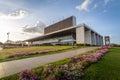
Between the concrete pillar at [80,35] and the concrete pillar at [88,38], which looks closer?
the concrete pillar at [80,35]

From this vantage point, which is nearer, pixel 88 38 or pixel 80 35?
pixel 80 35

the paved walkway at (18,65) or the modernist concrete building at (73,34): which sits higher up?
the modernist concrete building at (73,34)

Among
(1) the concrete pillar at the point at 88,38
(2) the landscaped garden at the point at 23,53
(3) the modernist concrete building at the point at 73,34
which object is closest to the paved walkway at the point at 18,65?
(2) the landscaped garden at the point at 23,53

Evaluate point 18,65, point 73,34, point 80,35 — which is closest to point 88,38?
point 80,35

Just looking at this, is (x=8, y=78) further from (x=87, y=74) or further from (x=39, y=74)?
→ (x=87, y=74)

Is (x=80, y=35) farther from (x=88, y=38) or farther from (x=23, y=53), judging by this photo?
(x=23, y=53)

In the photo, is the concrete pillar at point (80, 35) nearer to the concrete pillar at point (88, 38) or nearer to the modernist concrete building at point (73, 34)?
the modernist concrete building at point (73, 34)

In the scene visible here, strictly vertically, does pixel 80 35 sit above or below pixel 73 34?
below

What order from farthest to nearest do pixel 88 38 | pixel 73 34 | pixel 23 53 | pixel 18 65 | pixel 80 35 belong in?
pixel 73 34, pixel 88 38, pixel 80 35, pixel 23 53, pixel 18 65

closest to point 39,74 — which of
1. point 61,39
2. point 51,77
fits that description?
point 51,77

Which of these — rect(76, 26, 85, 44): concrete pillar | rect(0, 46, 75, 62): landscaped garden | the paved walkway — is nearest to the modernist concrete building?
rect(76, 26, 85, 44): concrete pillar

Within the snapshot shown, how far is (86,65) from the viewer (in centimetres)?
699

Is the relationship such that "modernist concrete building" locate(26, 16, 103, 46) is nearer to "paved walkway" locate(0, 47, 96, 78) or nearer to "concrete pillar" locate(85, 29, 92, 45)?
"concrete pillar" locate(85, 29, 92, 45)

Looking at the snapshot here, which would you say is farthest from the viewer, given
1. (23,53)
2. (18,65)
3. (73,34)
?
(73,34)
